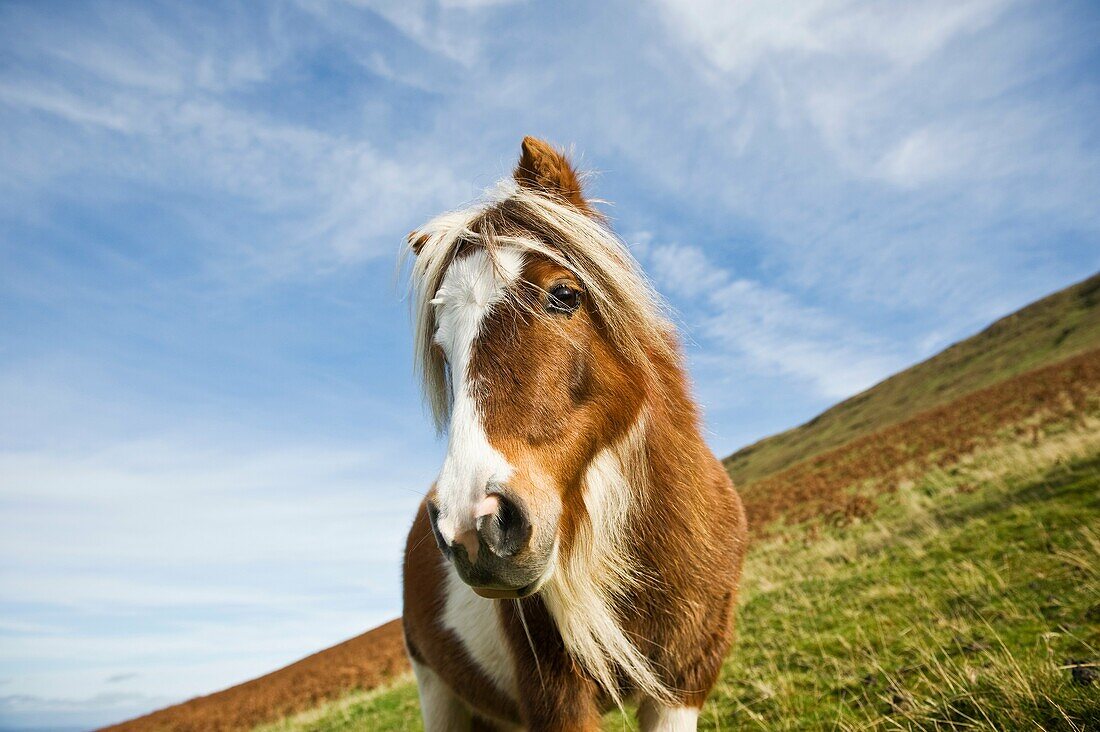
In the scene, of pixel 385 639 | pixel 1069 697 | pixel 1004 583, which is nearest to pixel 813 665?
pixel 1004 583

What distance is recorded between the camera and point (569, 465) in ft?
6.91

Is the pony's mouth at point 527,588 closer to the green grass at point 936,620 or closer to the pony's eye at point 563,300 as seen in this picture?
the pony's eye at point 563,300

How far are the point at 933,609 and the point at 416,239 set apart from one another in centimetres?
604

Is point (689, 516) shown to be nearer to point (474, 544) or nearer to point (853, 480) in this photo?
point (474, 544)

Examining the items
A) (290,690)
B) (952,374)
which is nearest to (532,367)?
(290,690)

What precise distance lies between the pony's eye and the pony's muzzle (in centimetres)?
82

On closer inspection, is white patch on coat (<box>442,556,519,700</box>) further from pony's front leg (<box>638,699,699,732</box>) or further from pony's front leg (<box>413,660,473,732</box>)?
pony's front leg (<box>413,660,473,732</box>)

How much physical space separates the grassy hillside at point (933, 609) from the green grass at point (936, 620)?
20 mm

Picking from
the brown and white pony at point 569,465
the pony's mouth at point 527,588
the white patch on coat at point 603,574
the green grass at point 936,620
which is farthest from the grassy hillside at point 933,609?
the pony's mouth at point 527,588

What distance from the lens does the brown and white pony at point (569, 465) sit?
183cm

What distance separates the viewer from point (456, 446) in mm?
1782

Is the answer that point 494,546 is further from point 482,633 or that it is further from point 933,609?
point 933,609

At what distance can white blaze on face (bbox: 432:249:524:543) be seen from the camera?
1.69m

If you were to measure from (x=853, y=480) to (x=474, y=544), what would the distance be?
66.2ft
